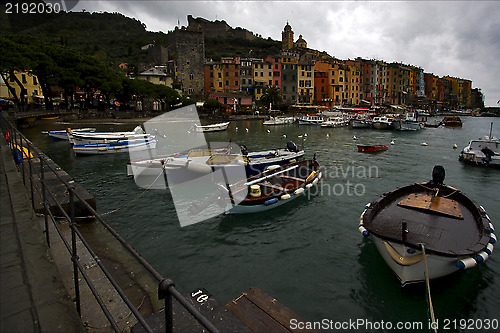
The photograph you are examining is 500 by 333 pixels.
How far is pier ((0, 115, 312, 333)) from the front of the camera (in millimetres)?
2889

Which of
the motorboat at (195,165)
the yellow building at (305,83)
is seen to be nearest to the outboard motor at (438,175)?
the motorboat at (195,165)

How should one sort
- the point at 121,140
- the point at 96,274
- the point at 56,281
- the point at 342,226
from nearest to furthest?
the point at 56,281
the point at 96,274
the point at 342,226
the point at 121,140

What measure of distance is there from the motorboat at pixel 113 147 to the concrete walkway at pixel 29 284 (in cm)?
2315

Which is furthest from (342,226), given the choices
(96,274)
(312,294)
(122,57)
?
(122,57)

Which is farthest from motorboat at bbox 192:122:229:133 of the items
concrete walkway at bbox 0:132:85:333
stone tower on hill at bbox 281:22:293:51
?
stone tower on hill at bbox 281:22:293:51

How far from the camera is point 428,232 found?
8.65 metres

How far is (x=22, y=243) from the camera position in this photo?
15.7 feet

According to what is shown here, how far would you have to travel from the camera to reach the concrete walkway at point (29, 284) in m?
3.15

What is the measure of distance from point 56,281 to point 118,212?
10.5m

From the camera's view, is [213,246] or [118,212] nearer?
[213,246]

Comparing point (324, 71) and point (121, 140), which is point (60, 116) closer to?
point (121, 140)

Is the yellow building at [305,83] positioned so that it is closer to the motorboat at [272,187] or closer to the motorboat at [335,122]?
the motorboat at [335,122]

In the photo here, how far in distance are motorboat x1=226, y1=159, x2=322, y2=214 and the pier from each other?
6.30 meters

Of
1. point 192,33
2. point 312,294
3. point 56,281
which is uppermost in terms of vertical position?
point 192,33
